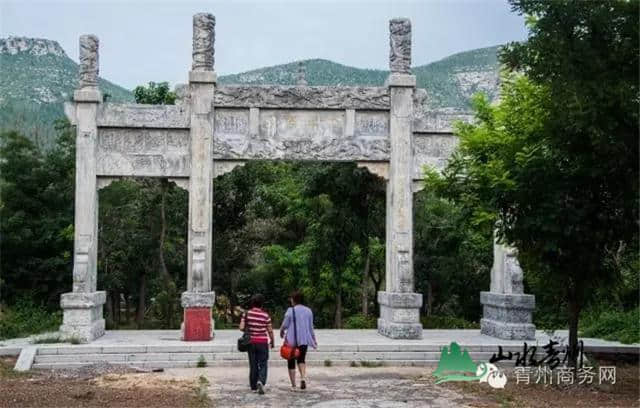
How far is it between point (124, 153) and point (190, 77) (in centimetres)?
203

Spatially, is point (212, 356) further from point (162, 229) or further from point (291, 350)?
point (162, 229)

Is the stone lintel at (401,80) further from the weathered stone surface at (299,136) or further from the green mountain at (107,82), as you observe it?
the green mountain at (107,82)

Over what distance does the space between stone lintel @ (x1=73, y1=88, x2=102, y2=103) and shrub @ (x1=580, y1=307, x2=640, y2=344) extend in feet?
38.6

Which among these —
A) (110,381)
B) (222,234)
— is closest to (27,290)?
(222,234)

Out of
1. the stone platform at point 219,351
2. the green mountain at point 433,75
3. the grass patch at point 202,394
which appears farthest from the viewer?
the green mountain at point 433,75

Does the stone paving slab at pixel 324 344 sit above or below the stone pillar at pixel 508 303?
below

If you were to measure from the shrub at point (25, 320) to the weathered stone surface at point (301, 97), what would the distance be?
637cm

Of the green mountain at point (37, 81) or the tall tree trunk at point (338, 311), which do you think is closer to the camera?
the tall tree trunk at point (338, 311)

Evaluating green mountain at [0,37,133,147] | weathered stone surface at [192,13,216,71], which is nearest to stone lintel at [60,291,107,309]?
weathered stone surface at [192,13,216,71]

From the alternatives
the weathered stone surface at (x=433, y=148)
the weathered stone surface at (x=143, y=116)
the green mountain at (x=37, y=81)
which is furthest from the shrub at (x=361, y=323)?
the green mountain at (x=37, y=81)

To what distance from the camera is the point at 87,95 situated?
15.6 metres

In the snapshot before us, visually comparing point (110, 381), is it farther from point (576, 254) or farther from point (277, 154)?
point (576, 254)

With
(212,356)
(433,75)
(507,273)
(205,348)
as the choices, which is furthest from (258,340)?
(433,75)

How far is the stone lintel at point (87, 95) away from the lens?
613 inches
